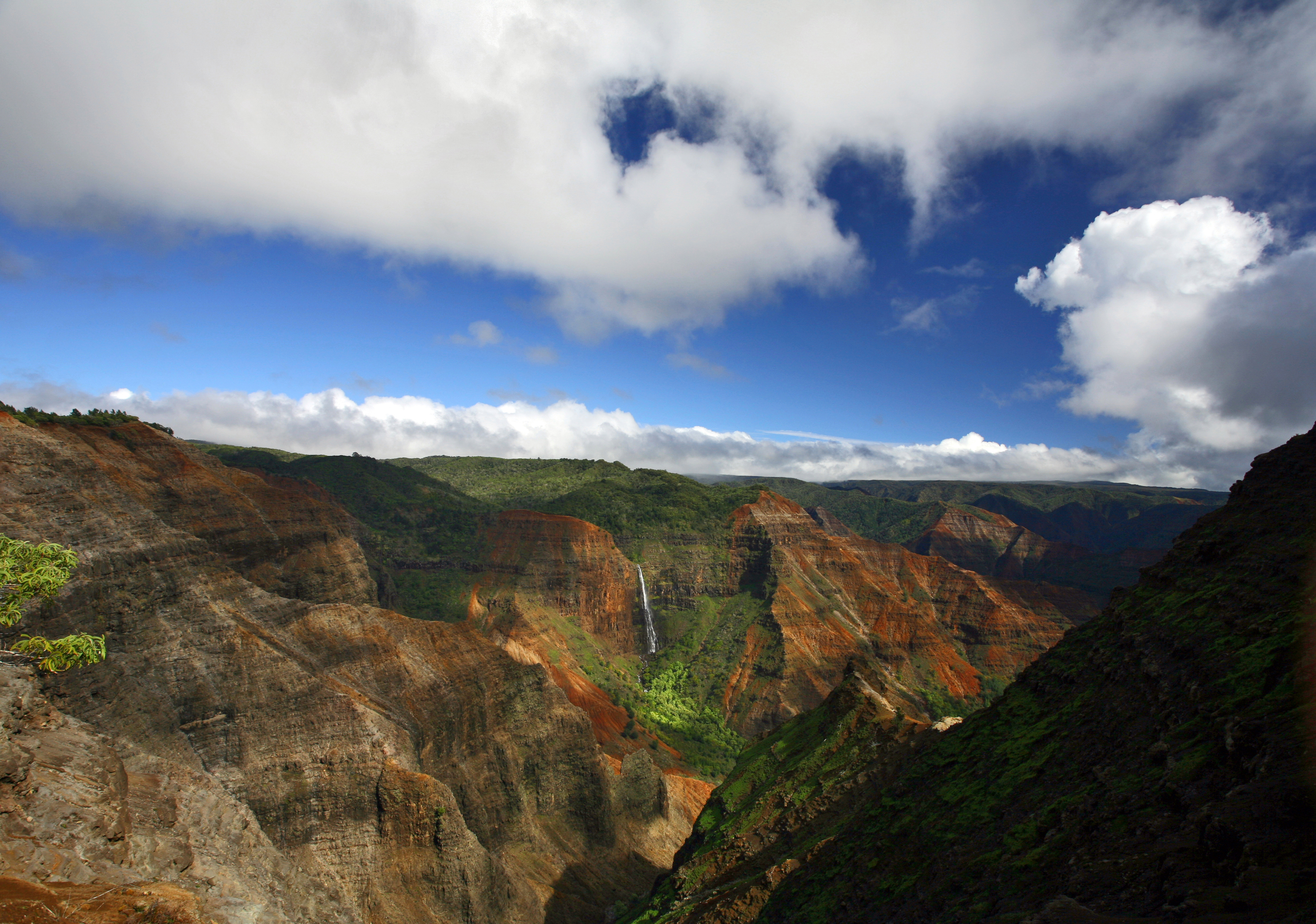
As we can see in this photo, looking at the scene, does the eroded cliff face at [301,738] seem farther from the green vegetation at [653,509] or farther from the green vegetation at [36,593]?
the green vegetation at [653,509]

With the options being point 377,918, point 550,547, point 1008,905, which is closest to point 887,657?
point 550,547

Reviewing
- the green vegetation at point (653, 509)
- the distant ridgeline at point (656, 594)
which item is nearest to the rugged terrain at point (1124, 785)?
the distant ridgeline at point (656, 594)

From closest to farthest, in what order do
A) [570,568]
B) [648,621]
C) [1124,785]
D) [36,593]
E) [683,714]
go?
[1124,785], [36,593], [683,714], [570,568], [648,621]

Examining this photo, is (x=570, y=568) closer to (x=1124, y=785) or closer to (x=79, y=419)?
(x=79, y=419)

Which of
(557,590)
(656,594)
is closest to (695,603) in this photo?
(656,594)

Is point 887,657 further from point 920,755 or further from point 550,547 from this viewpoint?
point 920,755

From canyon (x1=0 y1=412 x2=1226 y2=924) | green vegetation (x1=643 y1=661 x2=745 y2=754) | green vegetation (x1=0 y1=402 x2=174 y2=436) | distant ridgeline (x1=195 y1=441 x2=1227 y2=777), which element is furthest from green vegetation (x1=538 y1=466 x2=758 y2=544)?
green vegetation (x1=0 y1=402 x2=174 y2=436)
